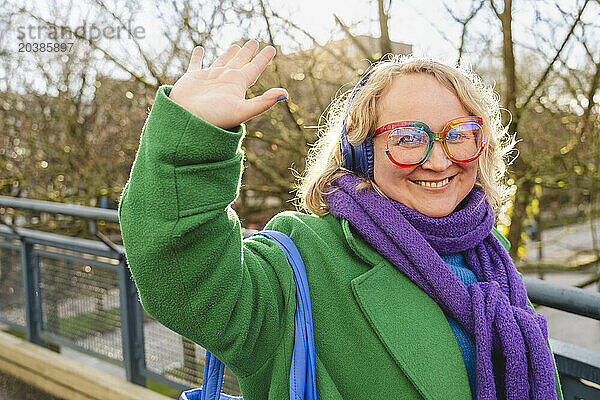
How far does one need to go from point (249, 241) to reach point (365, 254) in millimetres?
313

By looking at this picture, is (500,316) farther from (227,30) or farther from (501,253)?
(227,30)

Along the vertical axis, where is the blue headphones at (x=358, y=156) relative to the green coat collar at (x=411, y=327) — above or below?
above

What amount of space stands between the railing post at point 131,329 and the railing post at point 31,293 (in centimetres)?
119

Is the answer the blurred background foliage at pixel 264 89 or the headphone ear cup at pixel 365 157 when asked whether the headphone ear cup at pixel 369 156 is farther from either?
the blurred background foliage at pixel 264 89

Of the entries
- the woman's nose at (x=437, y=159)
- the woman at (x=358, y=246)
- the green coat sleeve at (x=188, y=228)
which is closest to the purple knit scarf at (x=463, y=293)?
the woman at (x=358, y=246)

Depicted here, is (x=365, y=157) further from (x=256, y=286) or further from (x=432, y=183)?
(x=256, y=286)

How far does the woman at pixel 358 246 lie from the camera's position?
3.80 ft

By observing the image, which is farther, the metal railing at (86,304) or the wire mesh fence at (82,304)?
the wire mesh fence at (82,304)

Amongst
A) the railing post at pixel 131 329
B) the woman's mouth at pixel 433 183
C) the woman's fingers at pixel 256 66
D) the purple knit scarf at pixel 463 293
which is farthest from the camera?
the railing post at pixel 131 329

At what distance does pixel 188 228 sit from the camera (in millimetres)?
1125

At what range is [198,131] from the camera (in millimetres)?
1136

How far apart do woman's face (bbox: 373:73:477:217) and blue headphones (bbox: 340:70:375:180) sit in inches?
0.8

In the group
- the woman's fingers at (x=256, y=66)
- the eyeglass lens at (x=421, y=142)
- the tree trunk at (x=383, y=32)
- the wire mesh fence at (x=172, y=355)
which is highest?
the tree trunk at (x=383, y=32)

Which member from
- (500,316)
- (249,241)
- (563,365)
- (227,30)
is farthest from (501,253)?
(227,30)
